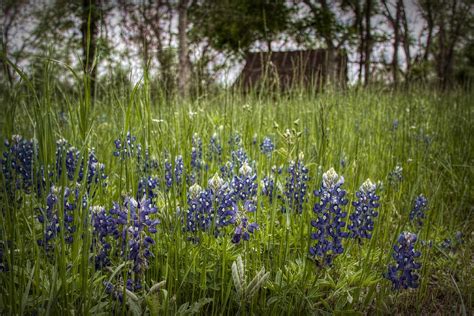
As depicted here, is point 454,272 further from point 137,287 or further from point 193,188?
point 137,287

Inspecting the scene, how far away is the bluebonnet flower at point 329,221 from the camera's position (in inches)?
78.0

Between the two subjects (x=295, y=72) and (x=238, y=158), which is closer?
(x=238, y=158)

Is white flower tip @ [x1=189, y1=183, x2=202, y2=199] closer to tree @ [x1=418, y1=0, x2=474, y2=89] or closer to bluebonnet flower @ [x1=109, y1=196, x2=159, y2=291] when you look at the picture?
bluebonnet flower @ [x1=109, y1=196, x2=159, y2=291]

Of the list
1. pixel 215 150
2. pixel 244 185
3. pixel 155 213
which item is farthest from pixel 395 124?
pixel 155 213

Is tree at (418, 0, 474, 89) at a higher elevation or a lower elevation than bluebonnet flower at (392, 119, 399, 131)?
higher

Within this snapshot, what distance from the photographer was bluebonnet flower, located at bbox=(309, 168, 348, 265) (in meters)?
1.98

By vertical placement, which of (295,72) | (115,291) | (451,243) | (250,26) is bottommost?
(451,243)

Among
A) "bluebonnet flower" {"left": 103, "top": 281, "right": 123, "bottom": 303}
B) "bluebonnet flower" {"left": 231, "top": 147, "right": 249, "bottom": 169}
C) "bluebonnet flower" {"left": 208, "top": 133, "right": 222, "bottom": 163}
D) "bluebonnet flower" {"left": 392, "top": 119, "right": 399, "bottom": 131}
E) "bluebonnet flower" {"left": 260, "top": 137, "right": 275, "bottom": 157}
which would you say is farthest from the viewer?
"bluebonnet flower" {"left": 392, "top": 119, "right": 399, "bottom": 131}

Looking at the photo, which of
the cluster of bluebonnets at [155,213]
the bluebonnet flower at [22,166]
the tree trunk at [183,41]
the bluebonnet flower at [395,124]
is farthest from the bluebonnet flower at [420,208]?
the tree trunk at [183,41]

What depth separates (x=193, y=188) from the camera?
2.09 meters

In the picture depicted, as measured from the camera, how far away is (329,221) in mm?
2045

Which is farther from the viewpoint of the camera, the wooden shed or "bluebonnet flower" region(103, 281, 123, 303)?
the wooden shed

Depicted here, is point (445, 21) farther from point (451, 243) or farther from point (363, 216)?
point (363, 216)

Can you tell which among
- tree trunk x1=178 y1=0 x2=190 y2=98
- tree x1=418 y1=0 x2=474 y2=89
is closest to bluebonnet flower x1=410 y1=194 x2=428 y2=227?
tree trunk x1=178 y1=0 x2=190 y2=98
